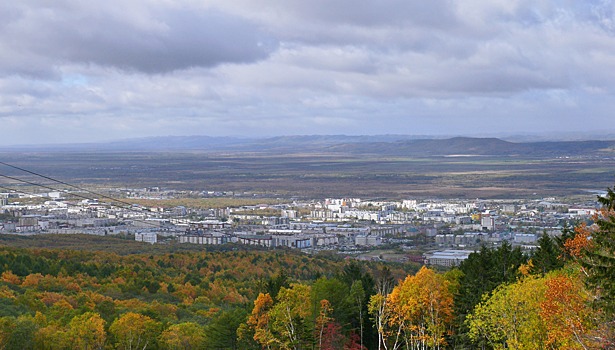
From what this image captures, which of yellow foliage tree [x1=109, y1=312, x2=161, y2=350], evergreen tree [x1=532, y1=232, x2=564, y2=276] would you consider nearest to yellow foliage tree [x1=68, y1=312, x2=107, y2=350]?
yellow foliage tree [x1=109, y1=312, x2=161, y2=350]

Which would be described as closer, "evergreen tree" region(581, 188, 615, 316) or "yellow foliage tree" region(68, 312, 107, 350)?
"evergreen tree" region(581, 188, 615, 316)

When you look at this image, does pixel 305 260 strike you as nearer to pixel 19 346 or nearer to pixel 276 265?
pixel 276 265

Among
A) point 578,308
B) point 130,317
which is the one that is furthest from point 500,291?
point 130,317

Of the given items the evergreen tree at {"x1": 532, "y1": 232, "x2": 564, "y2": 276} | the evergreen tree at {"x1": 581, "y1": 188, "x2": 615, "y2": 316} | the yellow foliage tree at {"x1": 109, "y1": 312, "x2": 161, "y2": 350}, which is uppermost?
the evergreen tree at {"x1": 581, "y1": 188, "x2": 615, "y2": 316}

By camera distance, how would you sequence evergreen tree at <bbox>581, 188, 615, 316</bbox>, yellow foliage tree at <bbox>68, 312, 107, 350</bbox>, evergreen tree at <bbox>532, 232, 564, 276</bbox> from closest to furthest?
evergreen tree at <bbox>581, 188, 615, 316</bbox>
yellow foliage tree at <bbox>68, 312, 107, 350</bbox>
evergreen tree at <bbox>532, 232, 564, 276</bbox>

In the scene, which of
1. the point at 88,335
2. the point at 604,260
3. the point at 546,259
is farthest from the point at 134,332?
the point at 604,260

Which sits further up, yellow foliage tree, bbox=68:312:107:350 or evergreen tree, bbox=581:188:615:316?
evergreen tree, bbox=581:188:615:316

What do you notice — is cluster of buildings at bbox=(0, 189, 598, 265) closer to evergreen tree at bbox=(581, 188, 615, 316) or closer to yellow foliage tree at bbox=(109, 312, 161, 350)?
yellow foliage tree at bbox=(109, 312, 161, 350)

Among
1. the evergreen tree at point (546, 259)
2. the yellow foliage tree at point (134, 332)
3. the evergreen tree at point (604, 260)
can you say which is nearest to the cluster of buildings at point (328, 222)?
the evergreen tree at point (546, 259)
